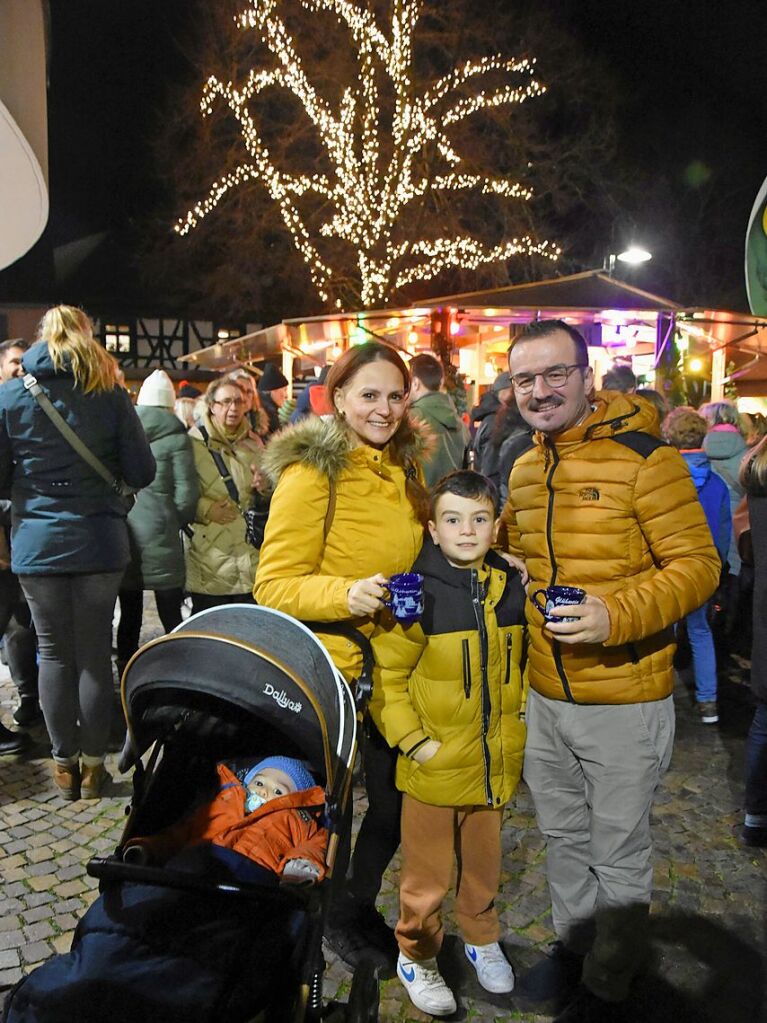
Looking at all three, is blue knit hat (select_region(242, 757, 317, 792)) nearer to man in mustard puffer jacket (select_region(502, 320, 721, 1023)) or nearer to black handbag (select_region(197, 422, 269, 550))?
man in mustard puffer jacket (select_region(502, 320, 721, 1023))

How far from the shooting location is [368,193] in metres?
18.3

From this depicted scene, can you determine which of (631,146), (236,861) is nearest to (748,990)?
(236,861)

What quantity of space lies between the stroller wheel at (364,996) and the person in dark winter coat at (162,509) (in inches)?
137

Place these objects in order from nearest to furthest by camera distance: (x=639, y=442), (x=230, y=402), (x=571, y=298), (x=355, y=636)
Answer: (x=639, y=442)
(x=355, y=636)
(x=230, y=402)
(x=571, y=298)

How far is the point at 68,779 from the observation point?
4.49m

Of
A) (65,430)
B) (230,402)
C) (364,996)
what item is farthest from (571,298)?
(364,996)

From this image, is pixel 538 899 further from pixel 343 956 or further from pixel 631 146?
pixel 631 146

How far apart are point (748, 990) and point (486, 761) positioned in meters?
1.44

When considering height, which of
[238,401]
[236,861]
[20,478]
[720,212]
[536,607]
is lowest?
[236,861]

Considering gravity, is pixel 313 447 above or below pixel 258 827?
above

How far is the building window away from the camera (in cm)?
3753

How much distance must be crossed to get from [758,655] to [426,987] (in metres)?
2.40

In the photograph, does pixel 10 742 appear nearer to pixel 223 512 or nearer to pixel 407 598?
pixel 223 512

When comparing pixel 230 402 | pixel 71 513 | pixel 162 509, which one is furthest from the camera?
pixel 162 509
